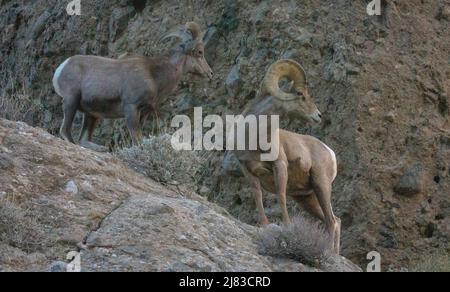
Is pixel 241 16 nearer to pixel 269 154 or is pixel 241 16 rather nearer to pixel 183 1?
pixel 183 1

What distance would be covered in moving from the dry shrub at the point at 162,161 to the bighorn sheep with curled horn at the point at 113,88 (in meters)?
→ 0.78

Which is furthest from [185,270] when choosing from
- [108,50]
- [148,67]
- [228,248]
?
[108,50]

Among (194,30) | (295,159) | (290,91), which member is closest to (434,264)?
(295,159)

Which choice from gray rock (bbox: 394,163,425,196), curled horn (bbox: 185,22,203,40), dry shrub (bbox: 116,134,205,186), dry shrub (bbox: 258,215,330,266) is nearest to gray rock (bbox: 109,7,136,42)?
curled horn (bbox: 185,22,203,40)

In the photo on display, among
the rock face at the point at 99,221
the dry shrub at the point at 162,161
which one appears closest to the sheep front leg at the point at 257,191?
the rock face at the point at 99,221

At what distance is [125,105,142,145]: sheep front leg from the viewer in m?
12.3

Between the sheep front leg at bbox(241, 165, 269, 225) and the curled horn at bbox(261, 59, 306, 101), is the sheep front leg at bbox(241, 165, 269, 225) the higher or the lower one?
the lower one

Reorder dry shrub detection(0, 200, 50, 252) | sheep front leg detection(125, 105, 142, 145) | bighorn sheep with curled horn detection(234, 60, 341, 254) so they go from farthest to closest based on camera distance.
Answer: sheep front leg detection(125, 105, 142, 145) → bighorn sheep with curled horn detection(234, 60, 341, 254) → dry shrub detection(0, 200, 50, 252)

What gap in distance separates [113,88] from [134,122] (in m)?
0.52

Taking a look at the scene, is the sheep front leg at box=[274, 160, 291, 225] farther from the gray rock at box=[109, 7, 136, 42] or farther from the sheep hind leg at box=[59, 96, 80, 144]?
the gray rock at box=[109, 7, 136, 42]

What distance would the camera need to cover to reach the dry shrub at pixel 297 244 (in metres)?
9.50

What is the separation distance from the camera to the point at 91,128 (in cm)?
1305

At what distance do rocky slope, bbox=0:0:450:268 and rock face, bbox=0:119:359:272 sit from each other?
9.92 feet

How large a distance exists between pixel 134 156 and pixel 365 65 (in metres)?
3.68
